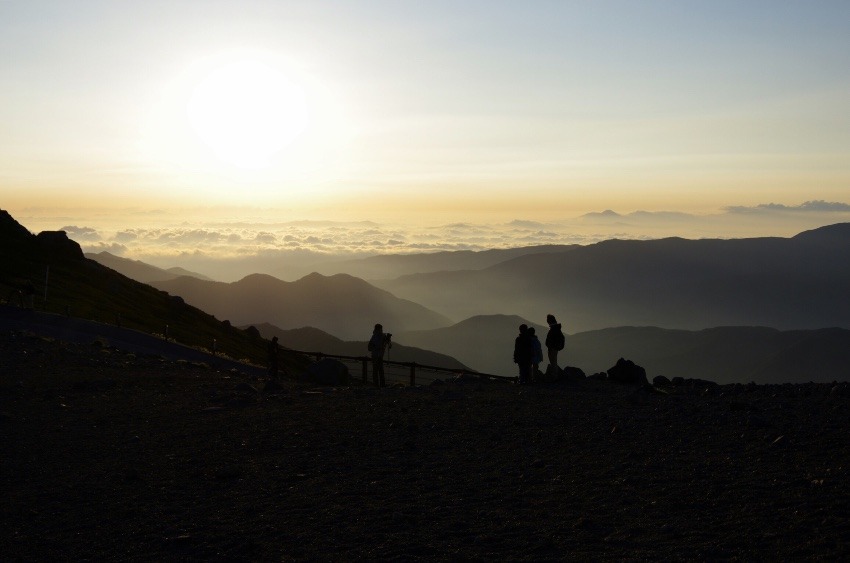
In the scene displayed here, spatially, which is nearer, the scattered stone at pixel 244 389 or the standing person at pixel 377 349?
the scattered stone at pixel 244 389

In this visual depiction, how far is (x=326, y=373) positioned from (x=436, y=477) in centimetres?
2063

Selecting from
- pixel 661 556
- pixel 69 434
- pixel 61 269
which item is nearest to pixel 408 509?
pixel 661 556

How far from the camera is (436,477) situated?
13273mm

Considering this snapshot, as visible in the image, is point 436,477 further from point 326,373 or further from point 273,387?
point 326,373

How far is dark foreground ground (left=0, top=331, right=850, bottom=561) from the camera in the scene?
1011 cm

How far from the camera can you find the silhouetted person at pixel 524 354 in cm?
2462

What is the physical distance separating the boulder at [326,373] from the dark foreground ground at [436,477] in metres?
11.5

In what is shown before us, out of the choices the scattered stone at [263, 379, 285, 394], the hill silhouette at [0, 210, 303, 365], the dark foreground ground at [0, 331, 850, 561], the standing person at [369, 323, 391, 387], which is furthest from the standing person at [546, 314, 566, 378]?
the hill silhouette at [0, 210, 303, 365]

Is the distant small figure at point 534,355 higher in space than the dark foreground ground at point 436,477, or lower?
higher

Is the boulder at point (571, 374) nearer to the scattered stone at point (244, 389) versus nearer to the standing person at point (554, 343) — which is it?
the standing person at point (554, 343)

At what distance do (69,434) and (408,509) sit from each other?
9.98 meters

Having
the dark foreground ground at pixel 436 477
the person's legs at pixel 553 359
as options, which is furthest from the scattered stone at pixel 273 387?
the person's legs at pixel 553 359

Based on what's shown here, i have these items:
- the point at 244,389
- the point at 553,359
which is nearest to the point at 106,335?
the point at 244,389

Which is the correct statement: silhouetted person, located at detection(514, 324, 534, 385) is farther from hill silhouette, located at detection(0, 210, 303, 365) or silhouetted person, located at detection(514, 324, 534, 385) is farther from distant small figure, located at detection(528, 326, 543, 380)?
hill silhouette, located at detection(0, 210, 303, 365)
